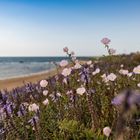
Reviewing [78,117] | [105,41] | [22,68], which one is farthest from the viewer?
[22,68]

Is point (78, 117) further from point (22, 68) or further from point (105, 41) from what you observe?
point (22, 68)

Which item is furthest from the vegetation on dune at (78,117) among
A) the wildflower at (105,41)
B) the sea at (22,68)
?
the sea at (22,68)

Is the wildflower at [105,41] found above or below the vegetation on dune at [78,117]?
above

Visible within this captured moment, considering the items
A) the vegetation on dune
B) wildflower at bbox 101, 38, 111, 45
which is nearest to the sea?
wildflower at bbox 101, 38, 111, 45

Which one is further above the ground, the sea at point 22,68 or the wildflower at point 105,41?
the wildflower at point 105,41

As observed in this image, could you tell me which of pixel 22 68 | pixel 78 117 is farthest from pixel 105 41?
pixel 22 68

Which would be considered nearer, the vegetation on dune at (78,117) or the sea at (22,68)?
the vegetation on dune at (78,117)

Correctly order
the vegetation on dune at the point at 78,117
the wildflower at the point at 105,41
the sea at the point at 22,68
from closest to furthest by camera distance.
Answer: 1. the vegetation on dune at the point at 78,117
2. the wildflower at the point at 105,41
3. the sea at the point at 22,68

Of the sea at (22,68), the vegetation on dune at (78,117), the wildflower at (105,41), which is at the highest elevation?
the wildflower at (105,41)

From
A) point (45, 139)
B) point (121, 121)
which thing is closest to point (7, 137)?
point (45, 139)

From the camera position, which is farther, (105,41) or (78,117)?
(105,41)

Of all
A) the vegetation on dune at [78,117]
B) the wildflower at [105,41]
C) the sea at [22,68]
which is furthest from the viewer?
the sea at [22,68]

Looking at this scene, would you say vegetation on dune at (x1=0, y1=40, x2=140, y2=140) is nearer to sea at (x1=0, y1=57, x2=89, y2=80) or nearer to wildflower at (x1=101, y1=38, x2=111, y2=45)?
wildflower at (x1=101, y1=38, x2=111, y2=45)

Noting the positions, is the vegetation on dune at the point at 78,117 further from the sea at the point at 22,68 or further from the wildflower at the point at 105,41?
the sea at the point at 22,68
